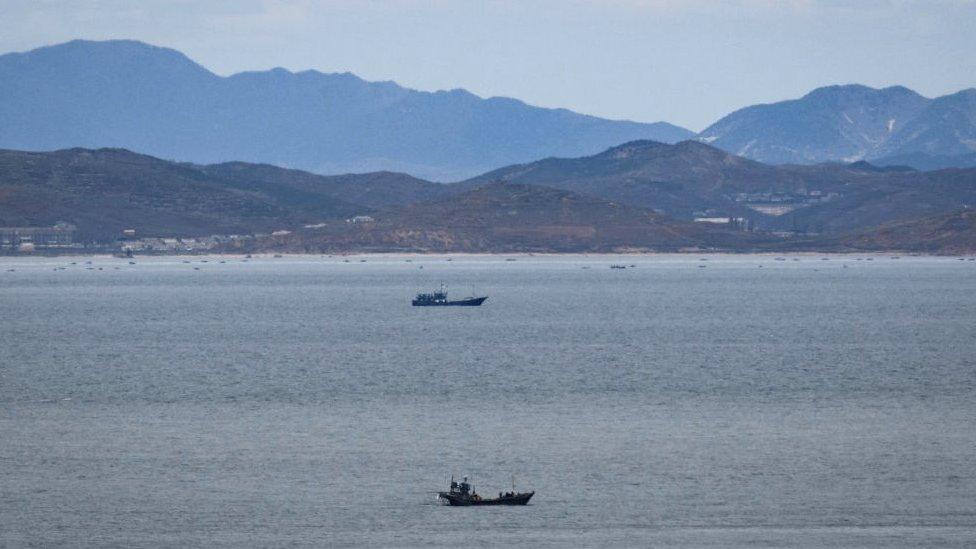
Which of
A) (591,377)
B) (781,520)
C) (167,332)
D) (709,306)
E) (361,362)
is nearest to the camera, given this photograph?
(781,520)

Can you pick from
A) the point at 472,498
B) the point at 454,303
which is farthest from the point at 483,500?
the point at 454,303

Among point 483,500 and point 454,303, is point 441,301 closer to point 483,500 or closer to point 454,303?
point 454,303

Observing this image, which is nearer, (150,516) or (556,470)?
(150,516)

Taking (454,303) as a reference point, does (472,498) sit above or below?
below

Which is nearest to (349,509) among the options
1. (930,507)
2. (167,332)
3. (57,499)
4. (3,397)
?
(57,499)

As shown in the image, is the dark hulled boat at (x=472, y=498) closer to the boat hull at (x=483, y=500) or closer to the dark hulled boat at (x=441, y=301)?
the boat hull at (x=483, y=500)

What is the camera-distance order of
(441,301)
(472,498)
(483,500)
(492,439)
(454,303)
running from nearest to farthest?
(472,498), (483,500), (492,439), (441,301), (454,303)

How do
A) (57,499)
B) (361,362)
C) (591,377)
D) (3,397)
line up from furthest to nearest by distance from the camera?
(361,362)
(591,377)
(3,397)
(57,499)

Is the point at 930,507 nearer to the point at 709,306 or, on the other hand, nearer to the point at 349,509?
the point at 349,509
